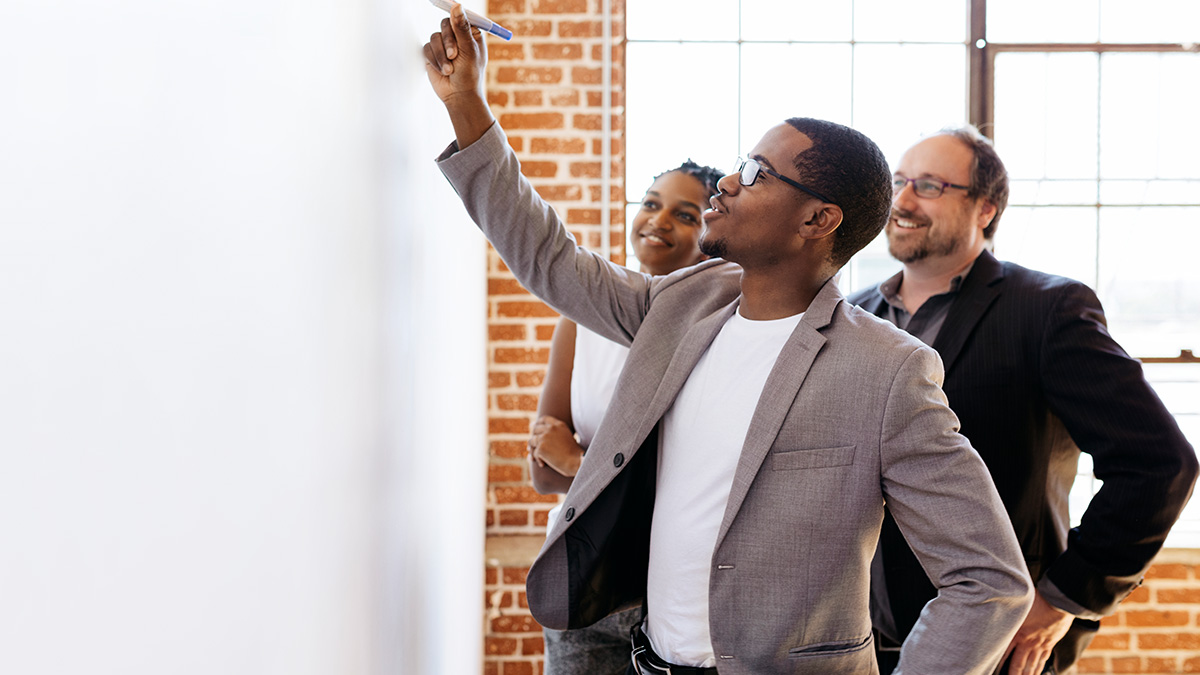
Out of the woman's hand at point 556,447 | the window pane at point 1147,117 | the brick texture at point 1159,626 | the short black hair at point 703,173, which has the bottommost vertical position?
the brick texture at point 1159,626

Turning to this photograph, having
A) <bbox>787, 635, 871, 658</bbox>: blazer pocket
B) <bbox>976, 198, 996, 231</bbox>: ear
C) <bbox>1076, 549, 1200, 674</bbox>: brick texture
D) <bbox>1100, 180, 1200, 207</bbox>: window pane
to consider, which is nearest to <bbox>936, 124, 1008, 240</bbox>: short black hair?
<bbox>976, 198, 996, 231</bbox>: ear

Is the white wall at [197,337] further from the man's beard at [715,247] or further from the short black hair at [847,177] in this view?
the short black hair at [847,177]

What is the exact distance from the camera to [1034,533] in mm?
1679

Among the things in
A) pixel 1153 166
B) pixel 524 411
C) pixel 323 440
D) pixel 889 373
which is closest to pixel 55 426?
pixel 323 440

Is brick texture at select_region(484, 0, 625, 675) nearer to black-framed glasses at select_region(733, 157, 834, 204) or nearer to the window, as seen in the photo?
the window

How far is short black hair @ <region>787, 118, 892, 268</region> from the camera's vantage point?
4.30 feet

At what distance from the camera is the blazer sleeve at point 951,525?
112cm

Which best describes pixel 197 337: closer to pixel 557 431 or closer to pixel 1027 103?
pixel 557 431

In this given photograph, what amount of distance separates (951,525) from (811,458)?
0.65ft

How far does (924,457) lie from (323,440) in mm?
770

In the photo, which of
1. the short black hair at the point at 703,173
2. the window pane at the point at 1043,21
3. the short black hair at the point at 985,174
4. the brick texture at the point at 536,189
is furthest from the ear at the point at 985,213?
the window pane at the point at 1043,21

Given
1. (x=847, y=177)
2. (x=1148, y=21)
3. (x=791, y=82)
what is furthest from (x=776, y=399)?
(x=1148, y=21)

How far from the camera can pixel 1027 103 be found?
10.5 feet

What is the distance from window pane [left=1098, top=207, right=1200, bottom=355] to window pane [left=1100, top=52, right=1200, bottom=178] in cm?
17
